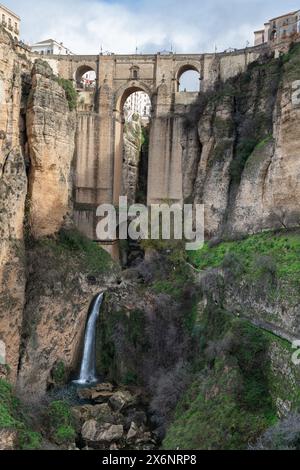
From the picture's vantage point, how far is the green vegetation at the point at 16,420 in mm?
13180

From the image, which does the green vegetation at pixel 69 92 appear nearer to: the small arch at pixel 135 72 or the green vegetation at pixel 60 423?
the small arch at pixel 135 72

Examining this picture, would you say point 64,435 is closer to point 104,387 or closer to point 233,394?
point 104,387

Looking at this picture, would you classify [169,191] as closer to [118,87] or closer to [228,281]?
[118,87]

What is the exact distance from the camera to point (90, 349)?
21.2 metres

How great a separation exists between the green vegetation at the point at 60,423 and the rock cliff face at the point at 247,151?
387 inches

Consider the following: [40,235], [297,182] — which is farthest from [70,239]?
[297,182]

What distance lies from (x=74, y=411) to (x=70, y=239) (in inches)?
345

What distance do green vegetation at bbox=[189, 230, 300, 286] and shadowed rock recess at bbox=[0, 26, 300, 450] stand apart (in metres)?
0.08

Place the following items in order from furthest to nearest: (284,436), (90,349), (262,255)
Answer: (90,349) → (262,255) → (284,436)

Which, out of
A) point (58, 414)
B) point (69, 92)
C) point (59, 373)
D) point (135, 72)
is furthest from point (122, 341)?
point (135, 72)

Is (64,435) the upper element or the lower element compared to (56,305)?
lower

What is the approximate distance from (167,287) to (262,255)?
580 cm

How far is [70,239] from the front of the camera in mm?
23656

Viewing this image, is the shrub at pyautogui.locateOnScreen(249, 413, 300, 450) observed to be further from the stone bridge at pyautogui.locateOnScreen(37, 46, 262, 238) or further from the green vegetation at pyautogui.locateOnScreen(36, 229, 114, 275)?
the stone bridge at pyautogui.locateOnScreen(37, 46, 262, 238)
